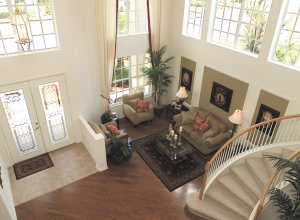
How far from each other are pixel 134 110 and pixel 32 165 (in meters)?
3.39

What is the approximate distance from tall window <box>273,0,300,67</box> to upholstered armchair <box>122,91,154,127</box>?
4149 millimetres

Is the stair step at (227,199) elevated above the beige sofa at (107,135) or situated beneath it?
situated beneath

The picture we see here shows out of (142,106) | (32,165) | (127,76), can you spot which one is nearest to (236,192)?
(142,106)

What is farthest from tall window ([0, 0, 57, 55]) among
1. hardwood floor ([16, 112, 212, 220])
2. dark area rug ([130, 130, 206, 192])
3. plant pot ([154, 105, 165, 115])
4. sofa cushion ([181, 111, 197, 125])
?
sofa cushion ([181, 111, 197, 125])

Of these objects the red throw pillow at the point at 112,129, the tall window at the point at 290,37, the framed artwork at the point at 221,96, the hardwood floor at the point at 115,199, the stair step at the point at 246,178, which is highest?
the tall window at the point at 290,37

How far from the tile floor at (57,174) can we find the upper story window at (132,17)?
3827 millimetres

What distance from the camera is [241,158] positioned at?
5707 millimetres

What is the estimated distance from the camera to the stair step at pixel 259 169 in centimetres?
524

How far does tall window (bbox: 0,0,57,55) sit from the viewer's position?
5074 millimetres

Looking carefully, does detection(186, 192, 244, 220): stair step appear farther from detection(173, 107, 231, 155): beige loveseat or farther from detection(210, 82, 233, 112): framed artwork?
detection(210, 82, 233, 112): framed artwork

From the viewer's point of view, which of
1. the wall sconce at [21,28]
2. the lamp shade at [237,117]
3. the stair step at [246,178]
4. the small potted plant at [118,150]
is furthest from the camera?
the lamp shade at [237,117]

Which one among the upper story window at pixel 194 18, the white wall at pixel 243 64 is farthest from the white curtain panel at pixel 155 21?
the upper story window at pixel 194 18

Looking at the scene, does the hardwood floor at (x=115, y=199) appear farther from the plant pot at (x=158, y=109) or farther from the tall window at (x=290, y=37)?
the tall window at (x=290, y=37)

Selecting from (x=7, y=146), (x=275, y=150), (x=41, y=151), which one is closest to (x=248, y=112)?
(x=275, y=150)
